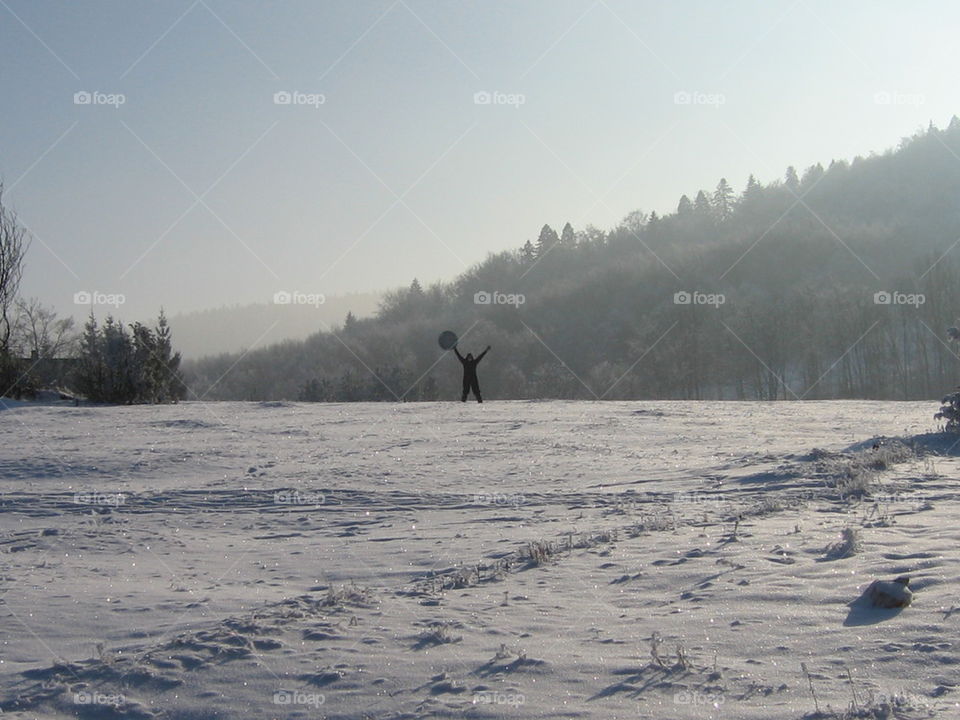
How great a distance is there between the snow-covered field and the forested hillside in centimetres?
1571

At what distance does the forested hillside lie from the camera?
7919 cm

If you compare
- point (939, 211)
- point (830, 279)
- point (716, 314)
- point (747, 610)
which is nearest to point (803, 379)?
point (716, 314)

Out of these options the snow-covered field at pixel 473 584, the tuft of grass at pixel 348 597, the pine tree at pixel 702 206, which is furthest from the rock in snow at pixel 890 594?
the pine tree at pixel 702 206

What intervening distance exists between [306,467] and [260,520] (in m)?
3.64

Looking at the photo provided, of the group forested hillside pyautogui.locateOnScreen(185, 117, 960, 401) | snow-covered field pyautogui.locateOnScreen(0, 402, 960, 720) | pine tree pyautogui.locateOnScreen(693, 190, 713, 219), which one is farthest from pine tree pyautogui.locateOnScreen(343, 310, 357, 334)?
snow-covered field pyautogui.locateOnScreen(0, 402, 960, 720)

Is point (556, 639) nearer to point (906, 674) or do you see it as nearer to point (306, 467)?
point (906, 674)

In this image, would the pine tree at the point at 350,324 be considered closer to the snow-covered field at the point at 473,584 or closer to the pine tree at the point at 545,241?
the pine tree at the point at 545,241

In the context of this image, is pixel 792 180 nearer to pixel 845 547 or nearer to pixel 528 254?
pixel 528 254

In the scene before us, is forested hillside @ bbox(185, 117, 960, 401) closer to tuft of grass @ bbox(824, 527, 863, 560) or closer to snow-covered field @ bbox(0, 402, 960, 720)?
snow-covered field @ bbox(0, 402, 960, 720)

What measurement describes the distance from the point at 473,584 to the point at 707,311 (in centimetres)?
8752

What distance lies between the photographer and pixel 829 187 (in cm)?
15488

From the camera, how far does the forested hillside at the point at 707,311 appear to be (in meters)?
79.2

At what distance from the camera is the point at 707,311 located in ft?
299

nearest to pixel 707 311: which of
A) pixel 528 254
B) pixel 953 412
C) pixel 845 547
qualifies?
pixel 528 254
